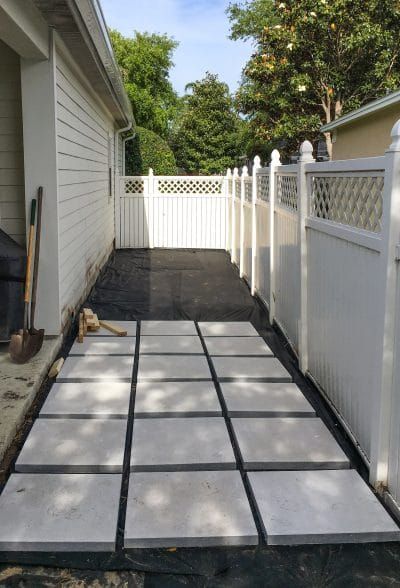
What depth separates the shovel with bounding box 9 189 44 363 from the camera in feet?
13.4

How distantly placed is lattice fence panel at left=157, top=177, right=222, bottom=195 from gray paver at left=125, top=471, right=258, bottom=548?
965cm

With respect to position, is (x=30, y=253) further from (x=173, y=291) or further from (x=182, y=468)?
(x=173, y=291)

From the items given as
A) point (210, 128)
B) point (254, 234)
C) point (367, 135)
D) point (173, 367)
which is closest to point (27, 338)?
point (173, 367)

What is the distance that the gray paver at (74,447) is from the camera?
280 cm

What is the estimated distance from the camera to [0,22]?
3.42m

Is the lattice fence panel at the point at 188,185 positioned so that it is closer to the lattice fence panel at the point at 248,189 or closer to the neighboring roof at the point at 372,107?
the neighboring roof at the point at 372,107

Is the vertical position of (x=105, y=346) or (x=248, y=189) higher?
(x=248, y=189)

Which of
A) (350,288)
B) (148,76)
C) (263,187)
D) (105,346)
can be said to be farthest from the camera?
(148,76)

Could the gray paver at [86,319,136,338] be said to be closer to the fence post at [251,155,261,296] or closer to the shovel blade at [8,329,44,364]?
the shovel blade at [8,329,44,364]

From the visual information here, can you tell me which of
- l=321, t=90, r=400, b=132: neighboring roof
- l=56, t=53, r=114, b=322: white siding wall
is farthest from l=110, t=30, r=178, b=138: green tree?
l=56, t=53, r=114, b=322: white siding wall

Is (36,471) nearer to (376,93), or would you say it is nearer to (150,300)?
(150,300)

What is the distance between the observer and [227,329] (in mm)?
5684

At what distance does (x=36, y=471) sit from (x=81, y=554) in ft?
2.27

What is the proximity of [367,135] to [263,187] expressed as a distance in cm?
645
